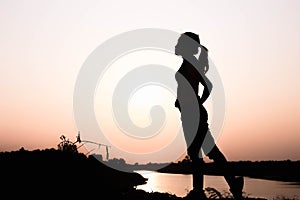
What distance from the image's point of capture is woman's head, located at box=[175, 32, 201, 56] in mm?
9734

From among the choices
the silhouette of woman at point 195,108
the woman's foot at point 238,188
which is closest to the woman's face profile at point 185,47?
the silhouette of woman at point 195,108

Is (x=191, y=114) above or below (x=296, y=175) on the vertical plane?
below

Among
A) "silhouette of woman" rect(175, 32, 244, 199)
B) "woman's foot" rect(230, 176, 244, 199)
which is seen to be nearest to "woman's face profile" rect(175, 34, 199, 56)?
"silhouette of woman" rect(175, 32, 244, 199)

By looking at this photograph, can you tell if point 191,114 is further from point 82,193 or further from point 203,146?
point 82,193

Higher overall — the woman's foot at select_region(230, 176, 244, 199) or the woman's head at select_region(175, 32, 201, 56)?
the woman's head at select_region(175, 32, 201, 56)

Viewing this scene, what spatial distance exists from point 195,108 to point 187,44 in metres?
1.68

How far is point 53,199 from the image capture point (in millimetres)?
10828

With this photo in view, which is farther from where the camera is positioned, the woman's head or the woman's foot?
the woman's head

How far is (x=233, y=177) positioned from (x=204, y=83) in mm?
2365

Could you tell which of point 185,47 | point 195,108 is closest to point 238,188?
point 195,108

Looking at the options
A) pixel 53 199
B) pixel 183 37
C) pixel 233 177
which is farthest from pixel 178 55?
pixel 53 199

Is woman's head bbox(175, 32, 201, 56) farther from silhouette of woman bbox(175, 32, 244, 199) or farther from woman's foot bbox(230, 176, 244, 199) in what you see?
woman's foot bbox(230, 176, 244, 199)

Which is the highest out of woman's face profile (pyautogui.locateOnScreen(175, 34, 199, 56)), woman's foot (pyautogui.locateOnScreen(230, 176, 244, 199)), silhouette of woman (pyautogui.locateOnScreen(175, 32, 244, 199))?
woman's face profile (pyautogui.locateOnScreen(175, 34, 199, 56))

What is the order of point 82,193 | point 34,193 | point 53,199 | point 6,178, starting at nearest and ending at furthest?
point 53,199 → point 34,193 → point 82,193 → point 6,178
